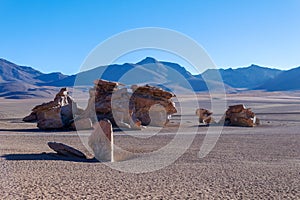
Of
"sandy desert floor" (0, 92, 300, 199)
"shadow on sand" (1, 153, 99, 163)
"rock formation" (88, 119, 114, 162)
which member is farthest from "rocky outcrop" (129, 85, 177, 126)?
"shadow on sand" (1, 153, 99, 163)

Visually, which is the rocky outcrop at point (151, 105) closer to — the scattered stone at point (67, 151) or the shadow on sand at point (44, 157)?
the scattered stone at point (67, 151)

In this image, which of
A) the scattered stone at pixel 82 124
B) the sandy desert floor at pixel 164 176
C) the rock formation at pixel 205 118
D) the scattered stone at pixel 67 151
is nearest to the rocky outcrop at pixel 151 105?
the rock formation at pixel 205 118

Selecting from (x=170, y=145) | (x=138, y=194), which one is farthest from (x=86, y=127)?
(x=138, y=194)

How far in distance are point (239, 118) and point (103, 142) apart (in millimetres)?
18730

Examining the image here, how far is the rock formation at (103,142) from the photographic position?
15.7m

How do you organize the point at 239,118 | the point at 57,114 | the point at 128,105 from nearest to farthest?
the point at 57,114, the point at 128,105, the point at 239,118

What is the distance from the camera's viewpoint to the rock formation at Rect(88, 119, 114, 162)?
15656 mm

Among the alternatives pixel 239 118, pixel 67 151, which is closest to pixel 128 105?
pixel 239 118

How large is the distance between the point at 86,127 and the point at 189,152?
11490 mm

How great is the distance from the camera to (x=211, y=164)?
1470 cm

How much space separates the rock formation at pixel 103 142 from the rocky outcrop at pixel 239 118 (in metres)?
18.0

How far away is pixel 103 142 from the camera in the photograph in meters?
16.0

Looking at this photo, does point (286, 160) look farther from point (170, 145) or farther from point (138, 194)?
point (138, 194)

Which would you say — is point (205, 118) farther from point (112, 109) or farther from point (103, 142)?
point (103, 142)
